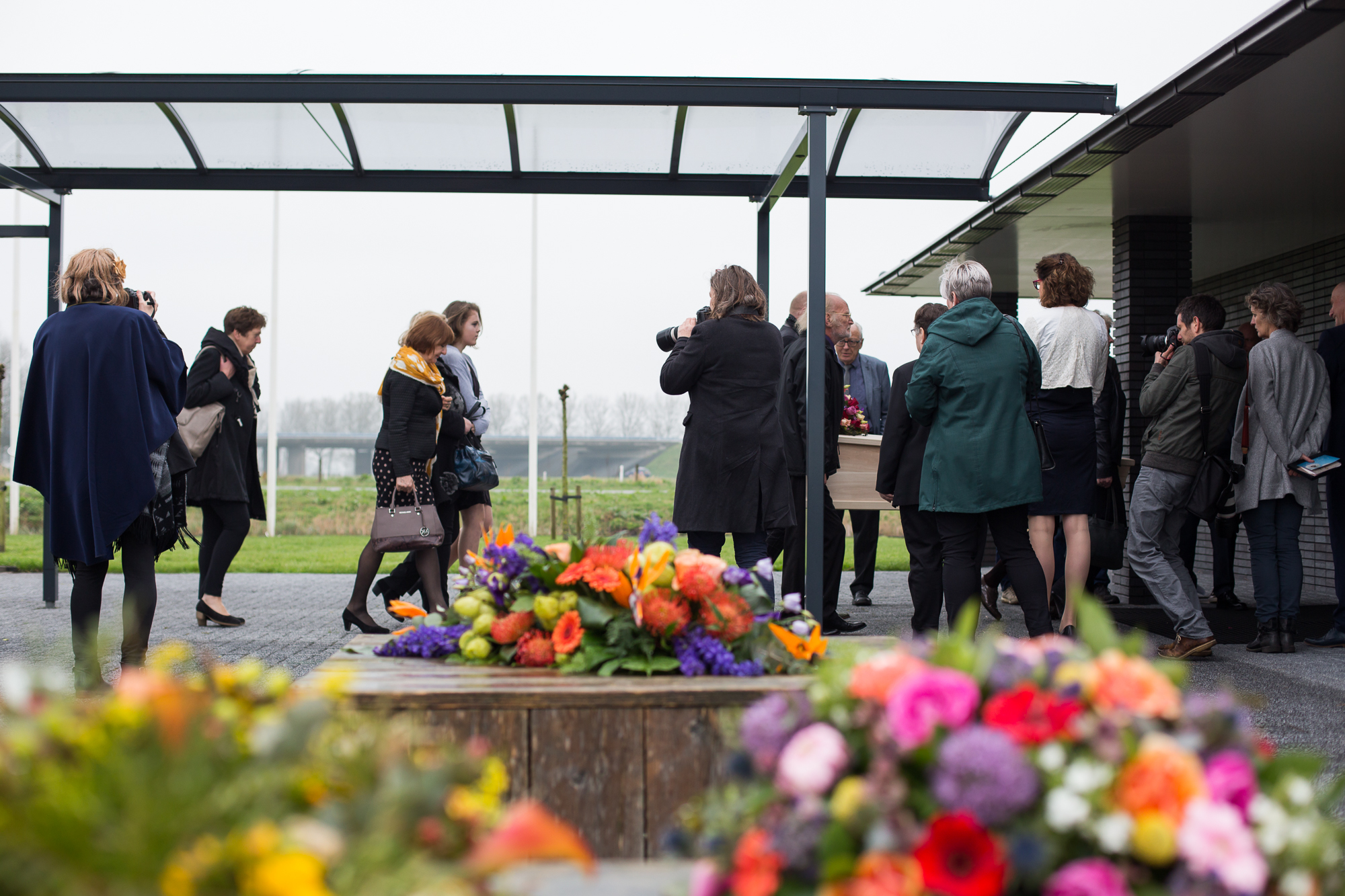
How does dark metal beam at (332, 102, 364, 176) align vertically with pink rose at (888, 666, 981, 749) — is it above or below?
above

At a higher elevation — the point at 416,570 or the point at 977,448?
the point at 977,448

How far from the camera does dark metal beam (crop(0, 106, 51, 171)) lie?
19.6ft

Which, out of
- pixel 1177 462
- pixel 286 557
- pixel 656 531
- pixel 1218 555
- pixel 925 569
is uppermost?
pixel 1177 462

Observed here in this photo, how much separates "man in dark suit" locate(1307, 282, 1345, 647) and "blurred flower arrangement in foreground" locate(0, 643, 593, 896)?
626 centimetres

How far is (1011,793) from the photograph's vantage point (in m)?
1.09

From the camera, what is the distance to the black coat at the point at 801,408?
5957 millimetres

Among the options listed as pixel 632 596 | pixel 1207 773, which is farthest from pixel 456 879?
pixel 632 596

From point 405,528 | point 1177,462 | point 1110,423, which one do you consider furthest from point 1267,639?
point 405,528

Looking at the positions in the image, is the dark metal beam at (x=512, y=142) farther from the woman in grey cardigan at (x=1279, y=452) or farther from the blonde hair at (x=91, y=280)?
the woman in grey cardigan at (x=1279, y=452)

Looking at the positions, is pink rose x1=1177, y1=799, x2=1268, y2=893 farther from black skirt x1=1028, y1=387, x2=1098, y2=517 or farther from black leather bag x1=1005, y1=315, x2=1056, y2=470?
black skirt x1=1028, y1=387, x2=1098, y2=517

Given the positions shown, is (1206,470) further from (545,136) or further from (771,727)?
(771,727)

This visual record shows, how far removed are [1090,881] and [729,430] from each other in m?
4.06

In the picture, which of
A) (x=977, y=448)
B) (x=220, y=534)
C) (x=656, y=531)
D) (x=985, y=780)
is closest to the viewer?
(x=985, y=780)

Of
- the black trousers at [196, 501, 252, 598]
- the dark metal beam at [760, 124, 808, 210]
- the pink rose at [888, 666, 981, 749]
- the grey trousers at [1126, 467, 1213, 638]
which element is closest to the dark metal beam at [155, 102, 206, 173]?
the black trousers at [196, 501, 252, 598]
